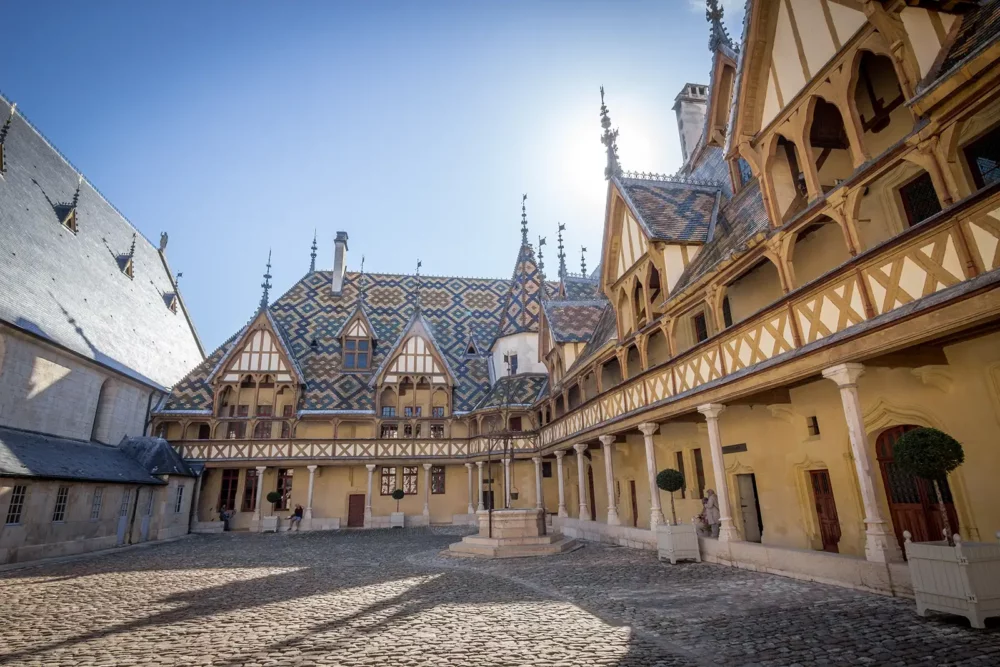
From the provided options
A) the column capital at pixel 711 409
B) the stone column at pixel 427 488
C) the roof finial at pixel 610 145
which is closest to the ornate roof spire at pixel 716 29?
the roof finial at pixel 610 145

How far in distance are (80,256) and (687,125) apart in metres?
27.0

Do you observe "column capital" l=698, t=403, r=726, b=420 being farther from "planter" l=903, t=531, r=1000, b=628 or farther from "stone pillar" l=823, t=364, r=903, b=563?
"planter" l=903, t=531, r=1000, b=628

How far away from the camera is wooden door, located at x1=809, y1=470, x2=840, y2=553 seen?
32.0ft

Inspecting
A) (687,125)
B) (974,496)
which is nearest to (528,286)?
(687,125)

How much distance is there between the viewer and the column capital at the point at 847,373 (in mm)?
6953

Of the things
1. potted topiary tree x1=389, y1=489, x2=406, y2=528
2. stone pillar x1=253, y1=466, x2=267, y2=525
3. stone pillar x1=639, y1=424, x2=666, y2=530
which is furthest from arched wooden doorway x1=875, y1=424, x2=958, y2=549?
stone pillar x1=253, y1=466, x2=267, y2=525

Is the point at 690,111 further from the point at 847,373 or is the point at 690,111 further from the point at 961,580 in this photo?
the point at 961,580

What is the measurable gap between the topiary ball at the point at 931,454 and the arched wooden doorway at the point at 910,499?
2381 millimetres

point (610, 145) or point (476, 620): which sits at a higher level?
point (610, 145)

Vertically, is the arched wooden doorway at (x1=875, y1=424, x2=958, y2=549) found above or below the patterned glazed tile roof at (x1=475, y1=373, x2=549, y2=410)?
below

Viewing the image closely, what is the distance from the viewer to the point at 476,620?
20.5 feet

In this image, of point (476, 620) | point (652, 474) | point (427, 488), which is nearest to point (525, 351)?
point (427, 488)

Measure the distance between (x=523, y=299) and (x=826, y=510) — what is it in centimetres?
2198

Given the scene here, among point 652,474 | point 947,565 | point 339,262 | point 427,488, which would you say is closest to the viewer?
point 947,565
